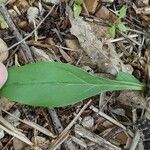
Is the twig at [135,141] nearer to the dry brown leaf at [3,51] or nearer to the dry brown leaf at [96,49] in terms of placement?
the dry brown leaf at [96,49]

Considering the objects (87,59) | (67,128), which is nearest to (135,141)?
(67,128)

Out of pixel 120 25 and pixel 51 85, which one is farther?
pixel 120 25

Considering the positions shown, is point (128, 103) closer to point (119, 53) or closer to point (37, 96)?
point (119, 53)

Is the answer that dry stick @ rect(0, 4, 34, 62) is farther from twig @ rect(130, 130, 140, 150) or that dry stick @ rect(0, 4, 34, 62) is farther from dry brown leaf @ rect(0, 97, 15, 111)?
twig @ rect(130, 130, 140, 150)

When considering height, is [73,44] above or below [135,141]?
above

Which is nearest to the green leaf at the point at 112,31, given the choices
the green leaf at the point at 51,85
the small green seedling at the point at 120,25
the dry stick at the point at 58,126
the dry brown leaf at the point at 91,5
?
the small green seedling at the point at 120,25

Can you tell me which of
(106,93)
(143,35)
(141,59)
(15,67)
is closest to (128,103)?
(106,93)

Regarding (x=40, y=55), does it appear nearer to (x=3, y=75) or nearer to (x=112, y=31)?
(x=3, y=75)
